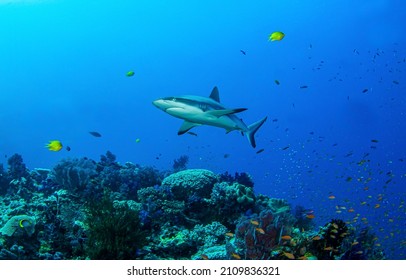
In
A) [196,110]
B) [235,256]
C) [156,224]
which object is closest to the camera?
[235,256]

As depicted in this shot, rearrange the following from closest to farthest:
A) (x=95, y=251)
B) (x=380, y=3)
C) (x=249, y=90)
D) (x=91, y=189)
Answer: (x=95, y=251) < (x=91, y=189) < (x=380, y=3) < (x=249, y=90)

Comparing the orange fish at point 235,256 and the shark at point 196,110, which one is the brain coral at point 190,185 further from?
the orange fish at point 235,256

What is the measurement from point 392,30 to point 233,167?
9068 cm

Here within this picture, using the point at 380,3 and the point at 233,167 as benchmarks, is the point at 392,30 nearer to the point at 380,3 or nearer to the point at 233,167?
the point at 380,3

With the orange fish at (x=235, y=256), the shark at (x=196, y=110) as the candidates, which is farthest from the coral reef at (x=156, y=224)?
the shark at (x=196, y=110)

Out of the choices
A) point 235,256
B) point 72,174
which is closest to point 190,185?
point 72,174

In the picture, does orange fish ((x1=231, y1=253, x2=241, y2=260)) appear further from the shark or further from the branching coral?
the branching coral

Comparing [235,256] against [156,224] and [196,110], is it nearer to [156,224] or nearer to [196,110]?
[156,224]

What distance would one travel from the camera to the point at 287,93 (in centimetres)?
14462

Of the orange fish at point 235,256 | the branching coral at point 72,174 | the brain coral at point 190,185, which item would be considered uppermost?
the branching coral at point 72,174

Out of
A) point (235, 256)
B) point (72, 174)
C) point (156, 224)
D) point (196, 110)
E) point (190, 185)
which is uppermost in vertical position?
point (196, 110)

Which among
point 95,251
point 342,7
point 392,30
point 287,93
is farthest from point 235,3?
point 95,251

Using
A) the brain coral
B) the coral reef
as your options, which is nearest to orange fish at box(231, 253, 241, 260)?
the coral reef
